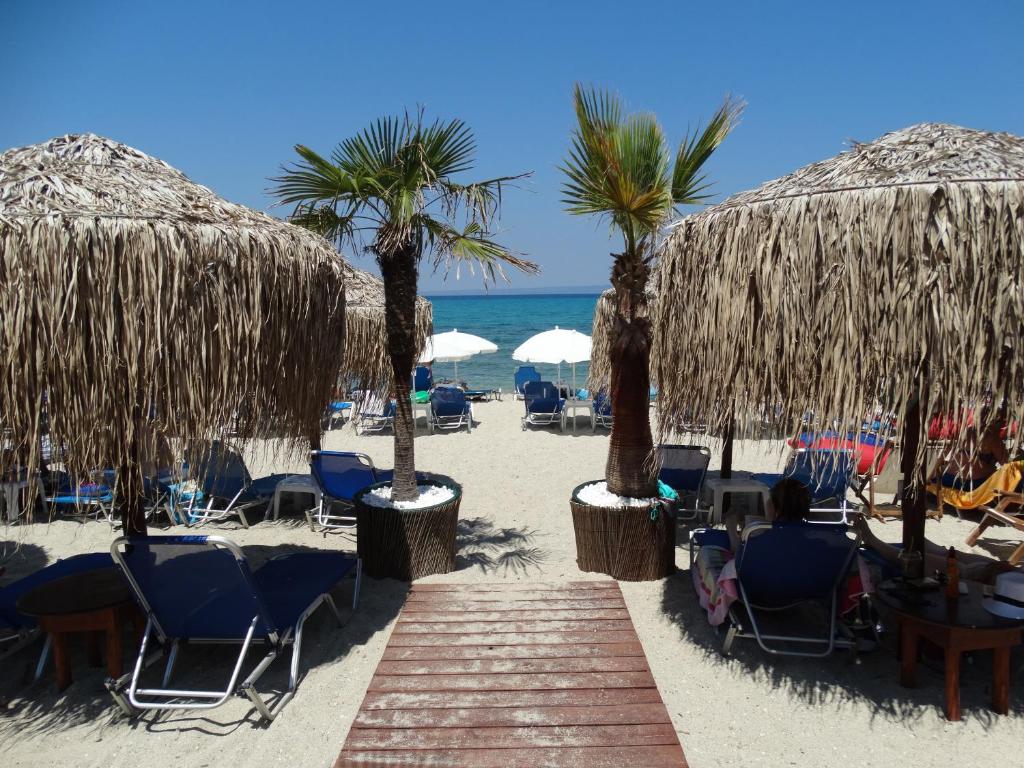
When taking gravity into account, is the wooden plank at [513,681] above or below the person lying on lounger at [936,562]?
below

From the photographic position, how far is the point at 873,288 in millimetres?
3025

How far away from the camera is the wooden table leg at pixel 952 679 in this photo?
3162mm

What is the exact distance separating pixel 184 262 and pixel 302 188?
1703 millimetres

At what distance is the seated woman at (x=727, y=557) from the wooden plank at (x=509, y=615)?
529 mm

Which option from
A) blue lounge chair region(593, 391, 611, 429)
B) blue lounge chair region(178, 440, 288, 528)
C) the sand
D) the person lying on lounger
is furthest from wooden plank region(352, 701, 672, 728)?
blue lounge chair region(593, 391, 611, 429)

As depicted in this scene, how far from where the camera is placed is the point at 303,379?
3895 mm

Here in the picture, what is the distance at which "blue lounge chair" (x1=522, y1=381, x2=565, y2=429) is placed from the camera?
39.2ft

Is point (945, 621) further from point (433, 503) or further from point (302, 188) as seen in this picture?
point (302, 188)

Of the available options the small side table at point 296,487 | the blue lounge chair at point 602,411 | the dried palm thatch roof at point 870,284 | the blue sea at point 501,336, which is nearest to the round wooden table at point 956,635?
the dried palm thatch roof at point 870,284

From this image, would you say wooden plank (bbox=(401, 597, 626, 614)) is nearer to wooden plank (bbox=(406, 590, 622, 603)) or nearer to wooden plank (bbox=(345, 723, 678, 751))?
wooden plank (bbox=(406, 590, 622, 603))

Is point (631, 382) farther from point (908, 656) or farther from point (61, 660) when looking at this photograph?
point (61, 660)

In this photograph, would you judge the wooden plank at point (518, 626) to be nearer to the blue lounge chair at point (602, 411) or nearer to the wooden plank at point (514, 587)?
the wooden plank at point (514, 587)

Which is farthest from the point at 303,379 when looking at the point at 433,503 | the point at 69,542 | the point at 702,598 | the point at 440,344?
→ the point at 440,344

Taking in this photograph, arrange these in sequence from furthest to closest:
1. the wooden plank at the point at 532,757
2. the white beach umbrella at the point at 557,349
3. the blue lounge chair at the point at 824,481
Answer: the white beach umbrella at the point at 557,349, the blue lounge chair at the point at 824,481, the wooden plank at the point at 532,757
